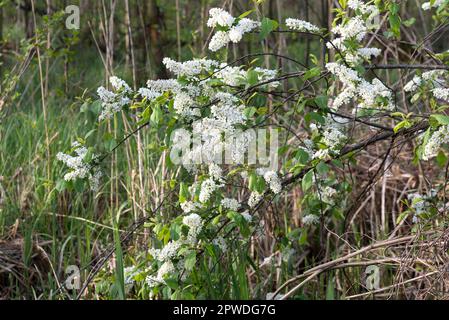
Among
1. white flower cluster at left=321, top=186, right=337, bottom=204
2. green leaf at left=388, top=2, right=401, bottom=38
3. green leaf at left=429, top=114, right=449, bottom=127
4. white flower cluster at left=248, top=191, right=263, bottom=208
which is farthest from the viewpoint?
white flower cluster at left=321, top=186, right=337, bottom=204

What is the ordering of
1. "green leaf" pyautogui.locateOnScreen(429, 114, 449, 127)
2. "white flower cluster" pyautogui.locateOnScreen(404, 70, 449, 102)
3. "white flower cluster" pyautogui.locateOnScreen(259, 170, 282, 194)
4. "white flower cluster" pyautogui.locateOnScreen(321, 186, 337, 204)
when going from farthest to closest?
"white flower cluster" pyautogui.locateOnScreen(321, 186, 337, 204) < "white flower cluster" pyautogui.locateOnScreen(404, 70, 449, 102) < "white flower cluster" pyautogui.locateOnScreen(259, 170, 282, 194) < "green leaf" pyautogui.locateOnScreen(429, 114, 449, 127)

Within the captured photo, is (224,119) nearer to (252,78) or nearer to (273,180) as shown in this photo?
(252,78)

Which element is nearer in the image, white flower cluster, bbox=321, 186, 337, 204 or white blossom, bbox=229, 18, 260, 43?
white blossom, bbox=229, 18, 260, 43

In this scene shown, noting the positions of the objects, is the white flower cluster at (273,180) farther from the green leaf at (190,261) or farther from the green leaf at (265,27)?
the green leaf at (265,27)

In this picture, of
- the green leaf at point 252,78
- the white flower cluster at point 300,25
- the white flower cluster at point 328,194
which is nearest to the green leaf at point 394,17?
the white flower cluster at point 300,25

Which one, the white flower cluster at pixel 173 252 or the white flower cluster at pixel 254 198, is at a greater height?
the white flower cluster at pixel 254 198

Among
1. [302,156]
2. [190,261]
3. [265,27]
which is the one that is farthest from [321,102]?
[190,261]

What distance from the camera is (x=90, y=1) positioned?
6656mm

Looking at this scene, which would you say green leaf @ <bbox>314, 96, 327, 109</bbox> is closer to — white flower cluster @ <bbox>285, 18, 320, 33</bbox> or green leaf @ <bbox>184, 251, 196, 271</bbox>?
white flower cluster @ <bbox>285, 18, 320, 33</bbox>

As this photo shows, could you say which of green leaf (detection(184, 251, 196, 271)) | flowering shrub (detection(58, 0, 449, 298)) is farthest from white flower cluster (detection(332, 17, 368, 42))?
green leaf (detection(184, 251, 196, 271))

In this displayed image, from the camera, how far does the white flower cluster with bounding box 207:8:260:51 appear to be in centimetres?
223

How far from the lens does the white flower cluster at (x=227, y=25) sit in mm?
2234

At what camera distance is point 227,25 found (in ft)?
7.42
